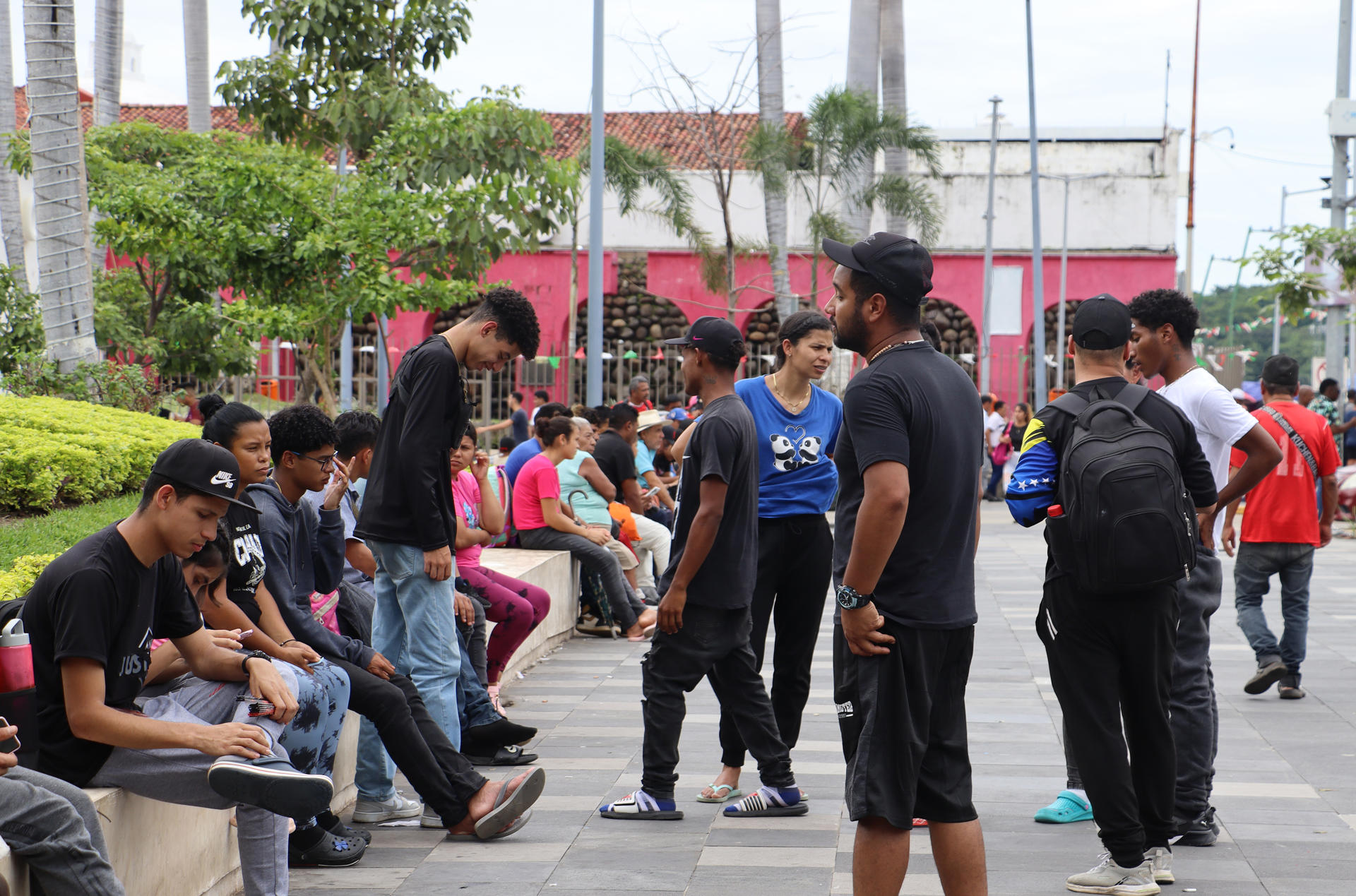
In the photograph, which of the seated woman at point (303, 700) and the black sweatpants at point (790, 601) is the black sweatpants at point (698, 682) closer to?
the black sweatpants at point (790, 601)

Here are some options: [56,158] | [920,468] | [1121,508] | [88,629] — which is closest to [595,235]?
[56,158]

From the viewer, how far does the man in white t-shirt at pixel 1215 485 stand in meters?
4.77

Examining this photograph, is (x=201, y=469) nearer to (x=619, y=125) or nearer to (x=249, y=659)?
(x=249, y=659)

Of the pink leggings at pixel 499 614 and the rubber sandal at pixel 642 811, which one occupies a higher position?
the pink leggings at pixel 499 614

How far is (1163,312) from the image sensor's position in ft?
16.5

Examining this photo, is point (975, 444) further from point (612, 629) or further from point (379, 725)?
point (612, 629)

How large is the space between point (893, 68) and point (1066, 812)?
840 inches

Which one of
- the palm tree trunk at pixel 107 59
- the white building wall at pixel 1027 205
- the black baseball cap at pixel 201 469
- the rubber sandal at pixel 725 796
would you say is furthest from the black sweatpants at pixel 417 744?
the white building wall at pixel 1027 205

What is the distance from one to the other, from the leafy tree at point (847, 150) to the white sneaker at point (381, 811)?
1825 centimetres

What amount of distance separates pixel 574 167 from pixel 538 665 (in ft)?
25.5

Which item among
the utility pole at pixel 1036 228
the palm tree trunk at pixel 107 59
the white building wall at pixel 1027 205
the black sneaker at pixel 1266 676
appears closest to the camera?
the black sneaker at pixel 1266 676

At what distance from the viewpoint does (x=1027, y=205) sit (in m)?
37.5

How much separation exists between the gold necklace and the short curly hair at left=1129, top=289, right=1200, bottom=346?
4.36 ft

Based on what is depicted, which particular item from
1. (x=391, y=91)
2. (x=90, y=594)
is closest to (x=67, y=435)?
(x=90, y=594)
